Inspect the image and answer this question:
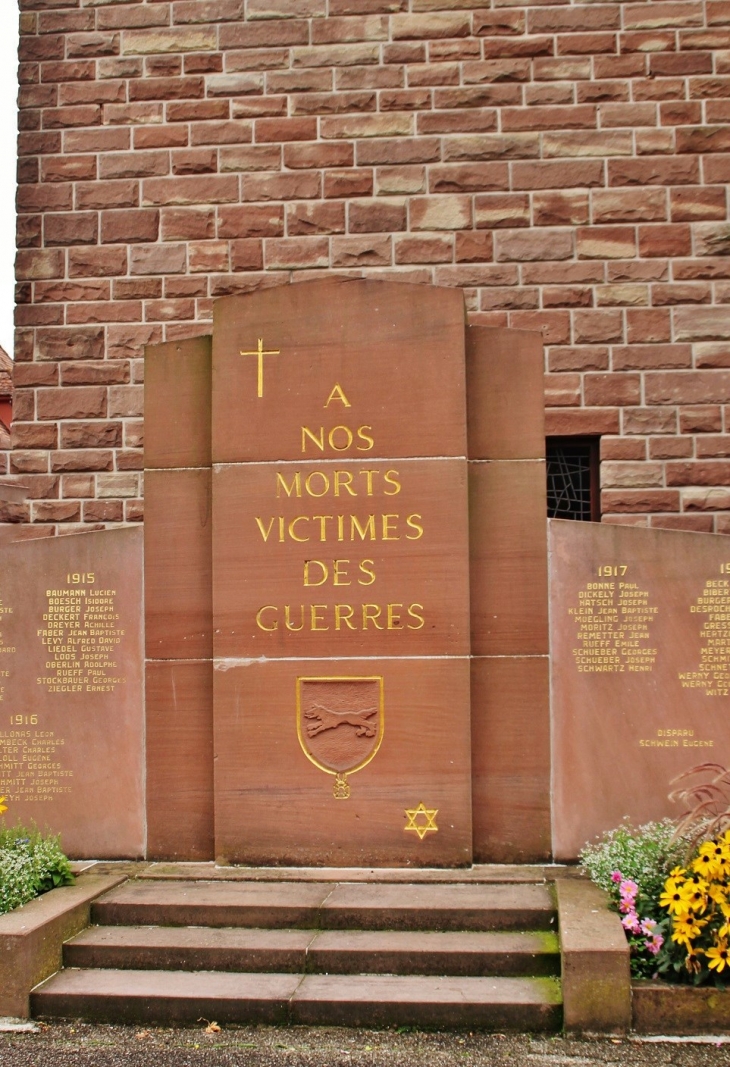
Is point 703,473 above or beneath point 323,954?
above

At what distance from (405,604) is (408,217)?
4156 mm

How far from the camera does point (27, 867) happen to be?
18.4ft

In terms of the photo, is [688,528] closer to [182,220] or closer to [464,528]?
[464,528]

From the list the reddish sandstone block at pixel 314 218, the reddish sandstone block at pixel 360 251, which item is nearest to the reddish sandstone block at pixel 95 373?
the reddish sandstone block at pixel 314 218

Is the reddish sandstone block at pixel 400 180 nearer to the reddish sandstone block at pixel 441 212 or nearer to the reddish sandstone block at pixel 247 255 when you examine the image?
the reddish sandstone block at pixel 441 212

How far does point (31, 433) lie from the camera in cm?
928

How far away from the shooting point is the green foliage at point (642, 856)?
5.03 meters

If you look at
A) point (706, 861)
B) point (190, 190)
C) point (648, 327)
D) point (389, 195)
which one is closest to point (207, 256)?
point (190, 190)

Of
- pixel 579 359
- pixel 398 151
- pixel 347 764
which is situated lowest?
pixel 347 764

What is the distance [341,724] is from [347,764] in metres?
0.22

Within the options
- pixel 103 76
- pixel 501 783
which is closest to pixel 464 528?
pixel 501 783

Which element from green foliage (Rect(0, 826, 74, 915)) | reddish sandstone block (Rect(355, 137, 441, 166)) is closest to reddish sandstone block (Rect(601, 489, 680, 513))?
reddish sandstone block (Rect(355, 137, 441, 166))

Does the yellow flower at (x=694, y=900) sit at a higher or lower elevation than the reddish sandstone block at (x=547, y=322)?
lower

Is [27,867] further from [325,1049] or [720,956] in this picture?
[720,956]
